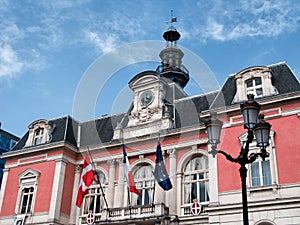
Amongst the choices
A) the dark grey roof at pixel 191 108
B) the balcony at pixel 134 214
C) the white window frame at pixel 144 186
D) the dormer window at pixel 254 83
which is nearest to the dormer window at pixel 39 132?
the white window frame at pixel 144 186

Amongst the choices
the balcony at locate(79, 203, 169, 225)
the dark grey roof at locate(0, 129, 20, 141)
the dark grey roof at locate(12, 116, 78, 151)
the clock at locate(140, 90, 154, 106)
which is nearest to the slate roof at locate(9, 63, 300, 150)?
the dark grey roof at locate(12, 116, 78, 151)

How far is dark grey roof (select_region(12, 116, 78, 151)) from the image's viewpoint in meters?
27.2

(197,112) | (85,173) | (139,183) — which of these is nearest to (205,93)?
(197,112)

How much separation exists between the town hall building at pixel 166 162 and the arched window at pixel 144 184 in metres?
0.06

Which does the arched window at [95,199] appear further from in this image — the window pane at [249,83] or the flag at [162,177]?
the window pane at [249,83]

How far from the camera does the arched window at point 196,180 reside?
863 inches

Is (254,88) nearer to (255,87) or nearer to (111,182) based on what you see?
(255,87)

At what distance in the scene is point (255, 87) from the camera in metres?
21.6

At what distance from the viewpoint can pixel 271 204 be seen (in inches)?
703

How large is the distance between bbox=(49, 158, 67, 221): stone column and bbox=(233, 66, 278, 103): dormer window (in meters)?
12.1

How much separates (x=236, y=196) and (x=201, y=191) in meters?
3.32

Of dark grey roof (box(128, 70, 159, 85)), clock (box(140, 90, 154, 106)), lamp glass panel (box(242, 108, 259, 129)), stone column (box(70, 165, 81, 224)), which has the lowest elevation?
lamp glass panel (box(242, 108, 259, 129))

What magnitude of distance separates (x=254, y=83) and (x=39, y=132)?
1601cm

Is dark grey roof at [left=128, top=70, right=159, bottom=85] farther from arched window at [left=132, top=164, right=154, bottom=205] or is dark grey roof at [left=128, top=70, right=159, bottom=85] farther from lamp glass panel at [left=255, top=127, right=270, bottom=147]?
lamp glass panel at [left=255, top=127, right=270, bottom=147]
